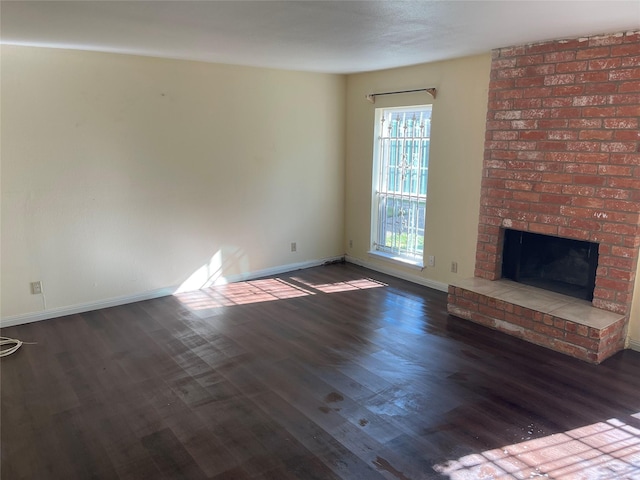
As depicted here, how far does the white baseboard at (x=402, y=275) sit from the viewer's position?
16.1 ft

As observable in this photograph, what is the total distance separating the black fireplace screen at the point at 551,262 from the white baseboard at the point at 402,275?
29.9 inches

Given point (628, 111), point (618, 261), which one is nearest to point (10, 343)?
point (618, 261)

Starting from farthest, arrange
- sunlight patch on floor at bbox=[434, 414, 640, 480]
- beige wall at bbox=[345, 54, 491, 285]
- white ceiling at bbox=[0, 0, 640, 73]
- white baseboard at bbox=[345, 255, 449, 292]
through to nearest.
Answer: white baseboard at bbox=[345, 255, 449, 292]
beige wall at bbox=[345, 54, 491, 285]
white ceiling at bbox=[0, 0, 640, 73]
sunlight patch on floor at bbox=[434, 414, 640, 480]

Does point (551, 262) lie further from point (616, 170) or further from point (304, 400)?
point (304, 400)

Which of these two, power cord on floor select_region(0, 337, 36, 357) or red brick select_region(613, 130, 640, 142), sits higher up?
red brick select_region(613, 130, 640, 142)

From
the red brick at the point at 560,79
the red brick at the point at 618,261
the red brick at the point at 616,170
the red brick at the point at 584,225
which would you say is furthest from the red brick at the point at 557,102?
the red brick at the point at 618,261

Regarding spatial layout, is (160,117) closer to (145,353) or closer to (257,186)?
(257,186)

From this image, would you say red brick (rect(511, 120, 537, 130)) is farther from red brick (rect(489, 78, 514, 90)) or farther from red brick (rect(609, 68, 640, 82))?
red brick (rect(609, 68, 640, 82))

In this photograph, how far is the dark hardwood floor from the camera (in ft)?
7.45

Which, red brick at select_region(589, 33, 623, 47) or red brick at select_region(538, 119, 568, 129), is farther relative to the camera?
red brick at select_region(538, 119, 568, 129)

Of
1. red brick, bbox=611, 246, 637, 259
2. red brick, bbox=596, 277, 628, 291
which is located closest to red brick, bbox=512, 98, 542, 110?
red brick, bbox=611, 246, 637, 259

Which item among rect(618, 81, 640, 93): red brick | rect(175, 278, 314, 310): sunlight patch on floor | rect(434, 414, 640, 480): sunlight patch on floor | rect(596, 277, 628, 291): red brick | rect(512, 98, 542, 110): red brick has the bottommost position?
rect(434, 414, 640, 480): sunlight patch on floor

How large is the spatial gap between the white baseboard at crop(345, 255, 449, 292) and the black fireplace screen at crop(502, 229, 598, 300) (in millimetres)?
758

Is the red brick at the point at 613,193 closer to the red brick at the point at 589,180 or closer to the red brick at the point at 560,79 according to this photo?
the red brick at the point at 589,180
